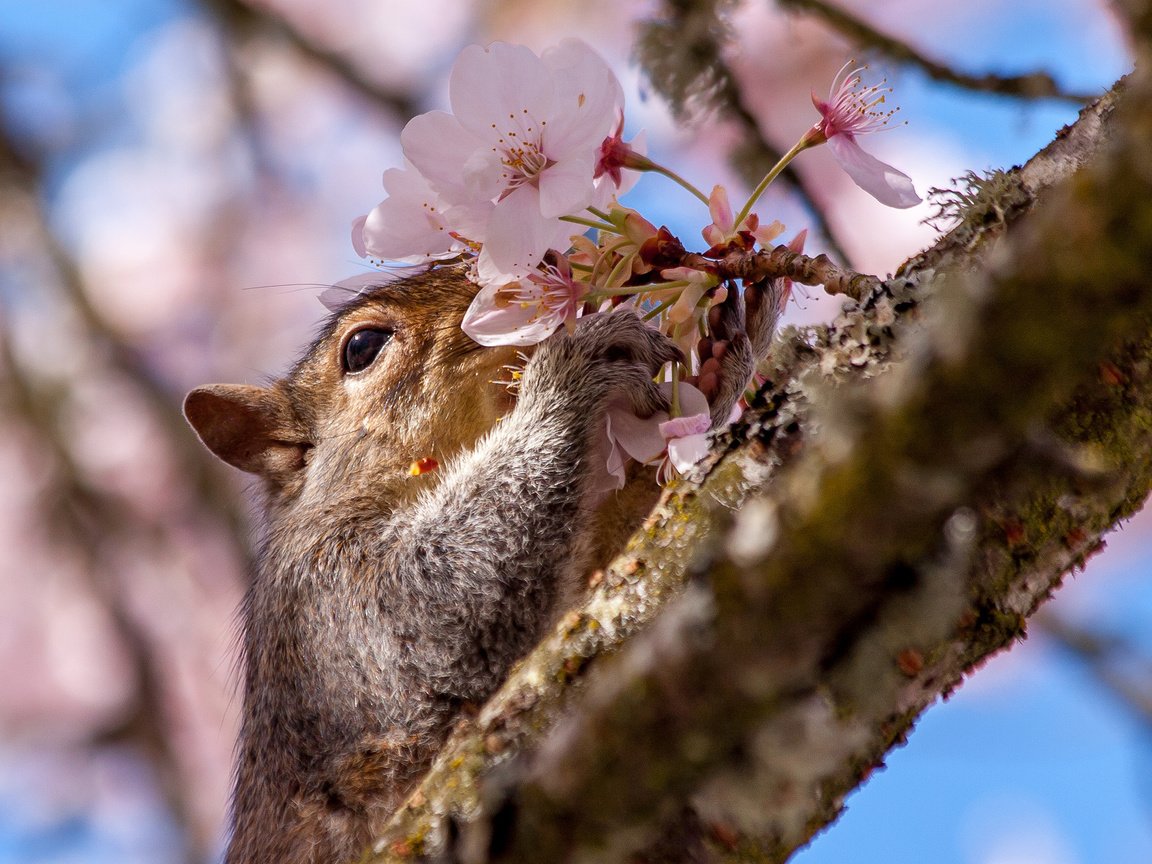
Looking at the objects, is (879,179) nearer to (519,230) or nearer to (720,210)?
(720,210)

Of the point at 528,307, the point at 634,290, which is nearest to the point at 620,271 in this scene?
the point at 634,290

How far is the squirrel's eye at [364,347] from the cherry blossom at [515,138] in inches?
54.9

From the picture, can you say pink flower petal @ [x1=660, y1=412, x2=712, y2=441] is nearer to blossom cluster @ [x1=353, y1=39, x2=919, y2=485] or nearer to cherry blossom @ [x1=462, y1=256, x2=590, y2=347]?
blossom cluster @ [x1=353, y1=39, x2=919, y2=485]

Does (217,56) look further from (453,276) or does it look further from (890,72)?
(890,72)

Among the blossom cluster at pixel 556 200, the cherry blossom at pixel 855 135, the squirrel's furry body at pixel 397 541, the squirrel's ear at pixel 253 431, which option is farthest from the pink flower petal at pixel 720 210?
the squirrel's ear at pixel 253 431

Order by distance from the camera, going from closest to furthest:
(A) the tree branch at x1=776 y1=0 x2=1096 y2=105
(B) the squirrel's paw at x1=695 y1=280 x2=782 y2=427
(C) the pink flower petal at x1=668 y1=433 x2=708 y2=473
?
(C) the pink flower petal at x1=668 y1=433 x2=708 y2=473
(B) the squirrel's paw at x1=695 y1=280 x2=782 y2=427
(A) the tree branch at x1=776 y1=0 x2=1096 y2=105

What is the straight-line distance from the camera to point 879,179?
2.08 m

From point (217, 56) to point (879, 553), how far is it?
17.4 feet

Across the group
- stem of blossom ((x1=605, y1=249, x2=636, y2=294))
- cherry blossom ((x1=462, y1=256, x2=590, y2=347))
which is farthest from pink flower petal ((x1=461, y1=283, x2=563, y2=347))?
stem of blossom ((x1=605, y1=249, x2=636, y2=294))

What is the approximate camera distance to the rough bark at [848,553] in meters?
0.92

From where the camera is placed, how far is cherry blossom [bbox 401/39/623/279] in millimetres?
1952

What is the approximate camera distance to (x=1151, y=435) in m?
1.55

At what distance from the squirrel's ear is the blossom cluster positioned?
1.44 m

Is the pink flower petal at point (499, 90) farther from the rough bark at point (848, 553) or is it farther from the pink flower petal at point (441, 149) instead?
the rough bark at point (848, 553)
